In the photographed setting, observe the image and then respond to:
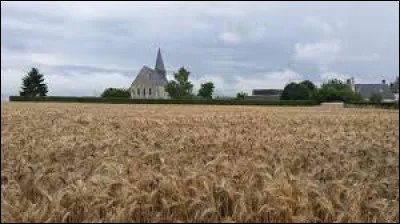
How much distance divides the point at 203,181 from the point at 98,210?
3.87ft

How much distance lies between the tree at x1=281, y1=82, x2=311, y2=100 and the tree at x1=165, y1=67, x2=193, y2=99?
20.3m

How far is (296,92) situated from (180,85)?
79.6ft

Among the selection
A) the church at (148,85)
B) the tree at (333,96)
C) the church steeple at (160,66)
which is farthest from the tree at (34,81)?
the church steeple at (160,66)

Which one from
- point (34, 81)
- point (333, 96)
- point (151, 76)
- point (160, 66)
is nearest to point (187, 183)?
point (34, 81)

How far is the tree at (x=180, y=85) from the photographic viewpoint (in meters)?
115

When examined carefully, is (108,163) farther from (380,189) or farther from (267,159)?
(380,189)

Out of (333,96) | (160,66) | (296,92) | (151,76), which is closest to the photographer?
(333,96)

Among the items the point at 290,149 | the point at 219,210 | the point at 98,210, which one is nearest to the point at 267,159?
the point at 290,149

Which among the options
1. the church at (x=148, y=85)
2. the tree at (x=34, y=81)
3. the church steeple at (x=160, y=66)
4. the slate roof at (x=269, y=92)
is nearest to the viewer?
the tree at (x=34, y=81)

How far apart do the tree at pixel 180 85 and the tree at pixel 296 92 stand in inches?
801

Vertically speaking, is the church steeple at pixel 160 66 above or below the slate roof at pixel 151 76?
above

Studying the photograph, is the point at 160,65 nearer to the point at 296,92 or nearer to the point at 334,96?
the point at 296,92

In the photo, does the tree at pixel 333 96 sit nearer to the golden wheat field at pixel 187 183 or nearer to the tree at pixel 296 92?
the tree at pixel 296 92

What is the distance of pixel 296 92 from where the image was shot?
116 m
